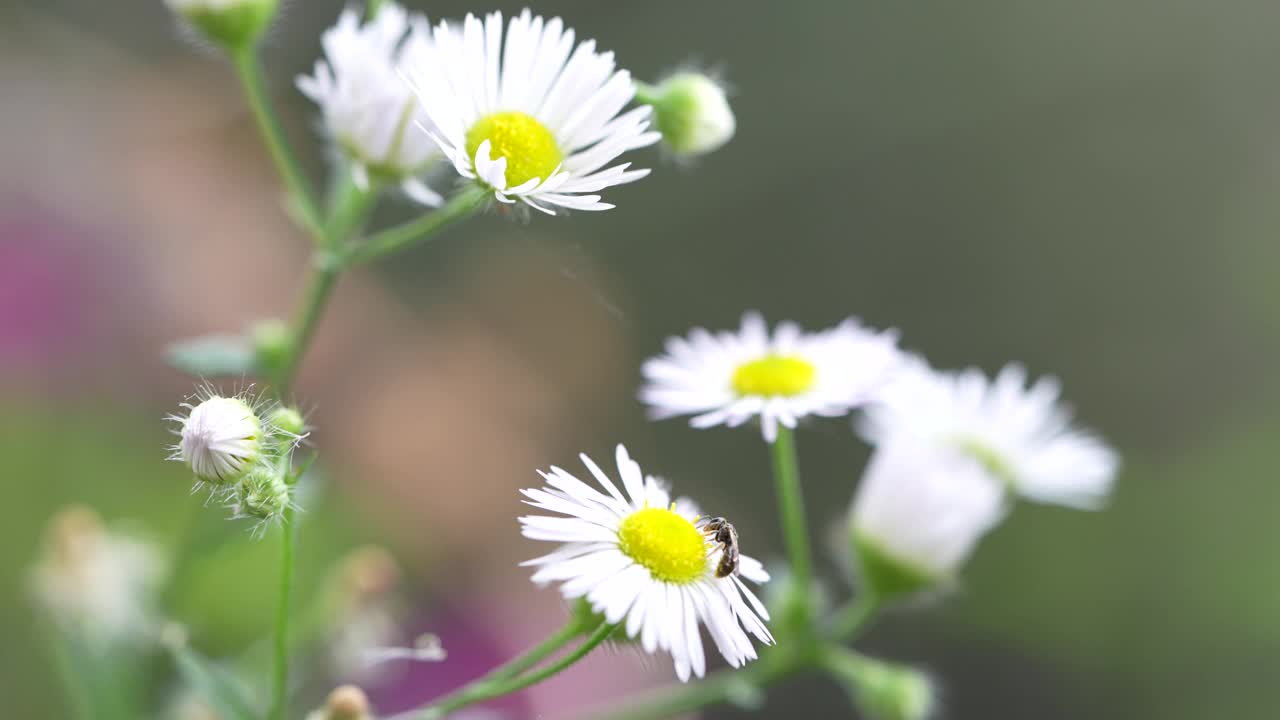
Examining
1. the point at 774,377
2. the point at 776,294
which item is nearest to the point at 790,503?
the point at 774,377

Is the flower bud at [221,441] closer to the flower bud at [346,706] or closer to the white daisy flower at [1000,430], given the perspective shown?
the flower bud at [346,706]

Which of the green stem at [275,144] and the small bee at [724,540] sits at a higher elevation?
the green stem at [275,144]

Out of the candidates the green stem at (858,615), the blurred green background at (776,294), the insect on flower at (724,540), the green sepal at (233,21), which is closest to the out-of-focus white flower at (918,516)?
the green stem at (858,615)

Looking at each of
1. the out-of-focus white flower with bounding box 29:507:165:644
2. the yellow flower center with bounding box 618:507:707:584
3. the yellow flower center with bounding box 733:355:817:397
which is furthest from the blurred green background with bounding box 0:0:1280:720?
the yellow flower center with bounding box 618:507:707:584

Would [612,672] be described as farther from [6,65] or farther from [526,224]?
[6,65]

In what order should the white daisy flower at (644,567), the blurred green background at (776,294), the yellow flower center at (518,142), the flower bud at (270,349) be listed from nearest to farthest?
1. the white daisy flower at (644,567)
2. the yellow flower center at (518,142)
3. the flower bud at (270,349)
4. the blurred green background at (776,294)

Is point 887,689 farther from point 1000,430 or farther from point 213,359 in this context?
point 213,359

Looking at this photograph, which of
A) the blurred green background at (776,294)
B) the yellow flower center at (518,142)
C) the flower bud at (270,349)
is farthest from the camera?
the blurred green background at (776,294)

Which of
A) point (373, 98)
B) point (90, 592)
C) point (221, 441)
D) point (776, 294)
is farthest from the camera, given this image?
point (776, 294)
